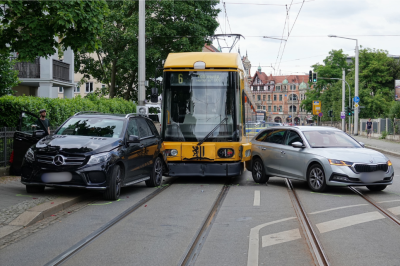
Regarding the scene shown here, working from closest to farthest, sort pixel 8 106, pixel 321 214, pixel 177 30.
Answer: pixel 321 214 → pixel 8 106 → pixel 177 30

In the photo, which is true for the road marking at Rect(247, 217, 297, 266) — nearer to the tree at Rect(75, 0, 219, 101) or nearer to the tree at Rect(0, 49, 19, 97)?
the tree at Rect(0, 49, 19, 97)

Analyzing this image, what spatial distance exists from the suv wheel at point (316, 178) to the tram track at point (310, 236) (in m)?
0.97

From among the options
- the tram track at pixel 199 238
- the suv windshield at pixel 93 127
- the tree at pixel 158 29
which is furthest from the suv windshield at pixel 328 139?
the tree at pixel 158 29

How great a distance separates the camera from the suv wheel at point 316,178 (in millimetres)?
11461

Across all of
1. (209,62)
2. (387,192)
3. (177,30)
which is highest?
(177,30)

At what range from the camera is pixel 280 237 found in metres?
6.88

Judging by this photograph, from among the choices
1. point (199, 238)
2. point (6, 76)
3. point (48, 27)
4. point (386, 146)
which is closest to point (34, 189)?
point (48, 27)

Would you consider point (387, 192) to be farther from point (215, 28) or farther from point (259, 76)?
point (259, 76)

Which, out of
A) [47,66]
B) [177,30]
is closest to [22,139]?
[47,66]

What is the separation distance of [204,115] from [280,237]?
6881 millimetres

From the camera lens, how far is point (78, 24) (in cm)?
1208

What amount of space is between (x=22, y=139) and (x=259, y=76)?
170 m

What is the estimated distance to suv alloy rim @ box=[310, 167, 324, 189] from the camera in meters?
11.5

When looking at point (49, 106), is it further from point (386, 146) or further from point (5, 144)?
point (386, 146)
